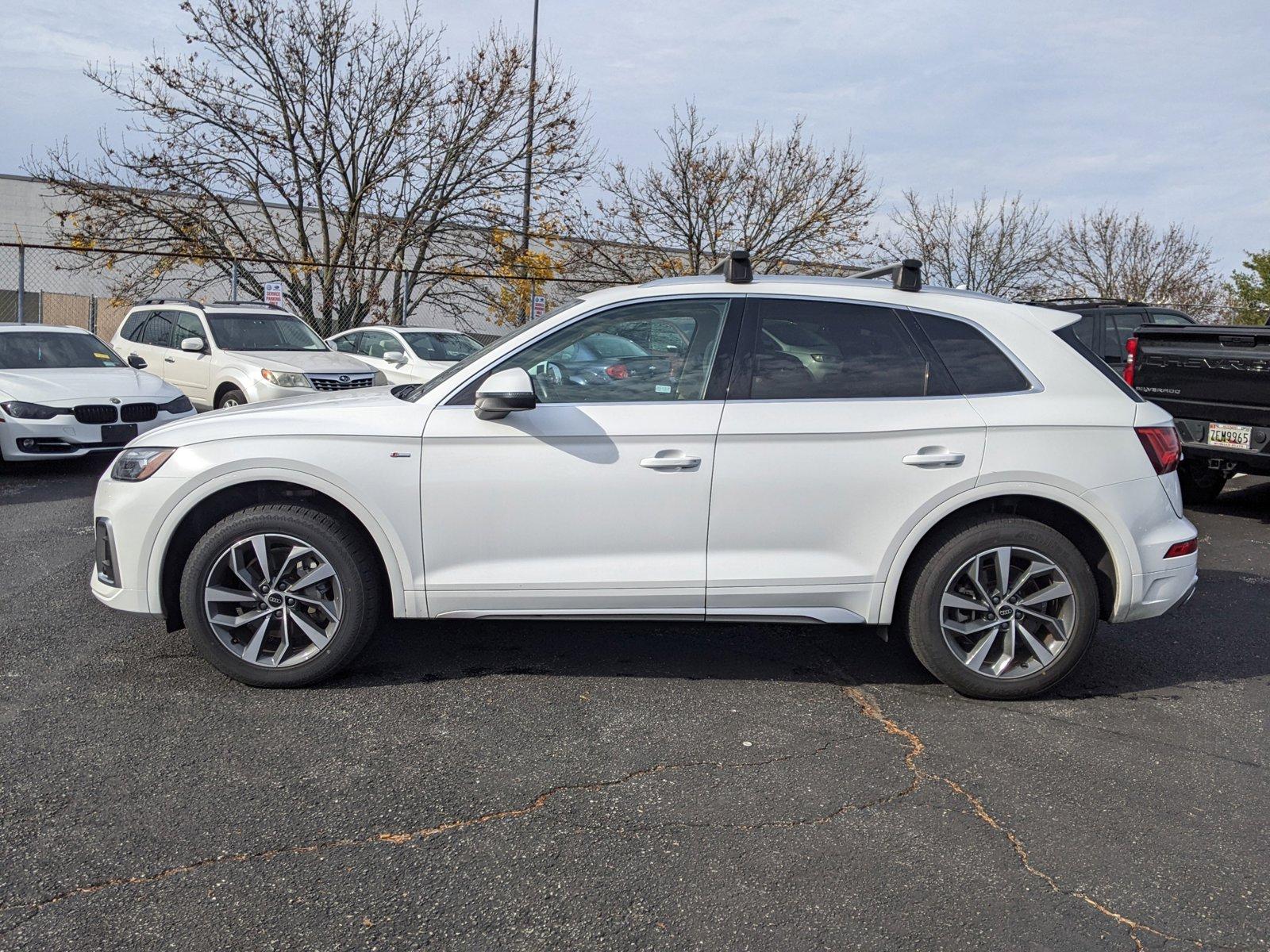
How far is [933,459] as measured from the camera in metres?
4.22

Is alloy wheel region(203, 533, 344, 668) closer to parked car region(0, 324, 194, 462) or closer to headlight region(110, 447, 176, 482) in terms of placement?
headlight region(110, 447, 176, 482)

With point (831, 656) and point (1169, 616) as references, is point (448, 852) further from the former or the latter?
point (1169, 616)

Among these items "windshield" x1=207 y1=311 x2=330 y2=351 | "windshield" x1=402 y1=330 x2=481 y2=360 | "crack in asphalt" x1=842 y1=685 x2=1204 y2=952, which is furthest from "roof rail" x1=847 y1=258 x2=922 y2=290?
"windshield" x1=402 y1=330 x2=481 y2=360

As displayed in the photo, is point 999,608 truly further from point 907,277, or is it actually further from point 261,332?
point 261,332

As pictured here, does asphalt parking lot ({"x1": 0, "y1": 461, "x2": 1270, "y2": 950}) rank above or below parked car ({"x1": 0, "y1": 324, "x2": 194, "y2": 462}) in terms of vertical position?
below

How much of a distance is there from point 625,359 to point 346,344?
13248mm

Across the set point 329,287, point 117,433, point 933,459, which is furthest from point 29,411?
point 329,287

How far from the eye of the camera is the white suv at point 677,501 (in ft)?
13.8

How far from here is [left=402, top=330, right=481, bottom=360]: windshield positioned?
15.2 metres

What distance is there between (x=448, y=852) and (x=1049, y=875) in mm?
1692

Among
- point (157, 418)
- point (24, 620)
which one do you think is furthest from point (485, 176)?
point (24, 620)

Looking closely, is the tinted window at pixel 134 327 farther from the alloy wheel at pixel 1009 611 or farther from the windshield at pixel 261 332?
the alloy wheel at pixel 1009 611

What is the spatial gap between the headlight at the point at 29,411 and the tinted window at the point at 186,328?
13.4ft

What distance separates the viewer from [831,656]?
196 inches
